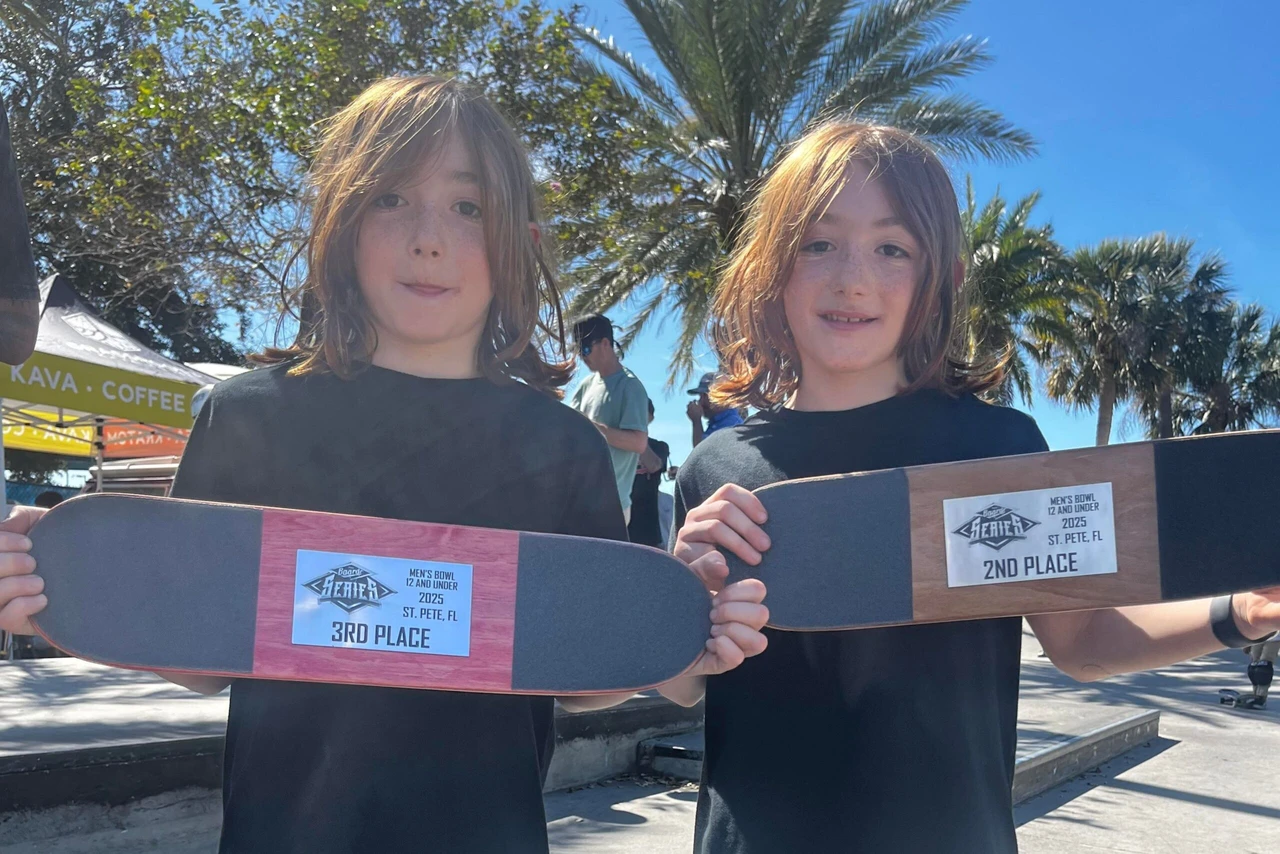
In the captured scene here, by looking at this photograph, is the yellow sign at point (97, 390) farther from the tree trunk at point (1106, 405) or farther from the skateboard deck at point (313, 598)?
the tree trunk at point (1106, 405)

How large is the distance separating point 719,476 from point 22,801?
6.93 feet

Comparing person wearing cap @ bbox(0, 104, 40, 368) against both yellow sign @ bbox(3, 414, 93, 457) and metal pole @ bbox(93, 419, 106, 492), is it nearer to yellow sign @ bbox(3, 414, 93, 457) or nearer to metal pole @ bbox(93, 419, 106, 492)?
metal pole @ bbox(93, 419, 106, 492)

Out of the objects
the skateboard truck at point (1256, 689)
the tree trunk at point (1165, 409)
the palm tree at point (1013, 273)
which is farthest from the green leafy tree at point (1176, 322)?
the skateboard truck at point (1256, 689)

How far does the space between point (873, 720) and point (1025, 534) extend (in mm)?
336

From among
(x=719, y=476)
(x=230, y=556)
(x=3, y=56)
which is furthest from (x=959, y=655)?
(x=3, y=56)

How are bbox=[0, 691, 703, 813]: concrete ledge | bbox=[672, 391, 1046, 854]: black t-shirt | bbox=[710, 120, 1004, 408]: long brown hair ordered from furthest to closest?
bbox=[0, 691, 703, 813]: concrete ledge
bbox=[710, 120, 1004, 408]: long brown hair
bbox=[672, 391, 1046, 854]: black t-shirt

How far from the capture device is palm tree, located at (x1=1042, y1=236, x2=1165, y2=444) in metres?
24.1

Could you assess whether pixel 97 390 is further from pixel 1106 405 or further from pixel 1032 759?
pixel 1106 405

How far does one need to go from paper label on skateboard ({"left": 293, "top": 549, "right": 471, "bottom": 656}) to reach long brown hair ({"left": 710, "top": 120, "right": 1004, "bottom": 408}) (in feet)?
2.20

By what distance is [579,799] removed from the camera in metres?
3.79

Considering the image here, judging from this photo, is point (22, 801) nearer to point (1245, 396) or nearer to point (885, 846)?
point (885, 846)

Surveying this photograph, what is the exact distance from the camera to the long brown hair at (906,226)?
1.54 metres

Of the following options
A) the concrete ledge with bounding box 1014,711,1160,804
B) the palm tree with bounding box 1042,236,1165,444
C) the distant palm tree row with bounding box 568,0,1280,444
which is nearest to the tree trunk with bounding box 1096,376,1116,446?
the palm tree with bounding box 1042,236,1165,444

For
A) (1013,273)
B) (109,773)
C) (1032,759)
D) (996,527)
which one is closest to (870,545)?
(996,527)
